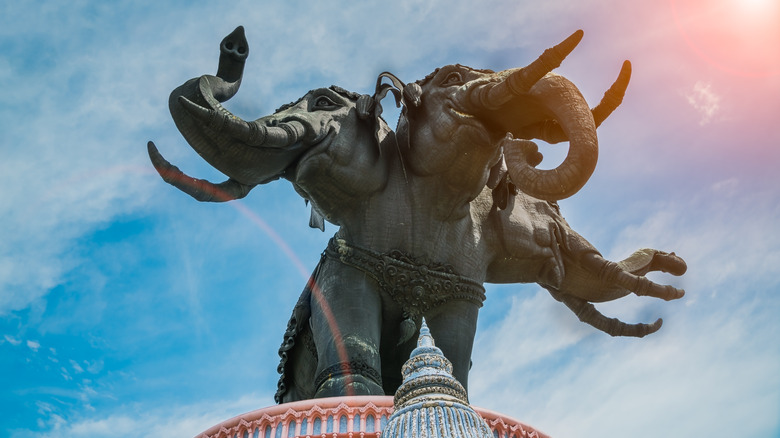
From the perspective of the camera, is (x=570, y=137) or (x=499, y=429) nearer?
(x=499, y=429)

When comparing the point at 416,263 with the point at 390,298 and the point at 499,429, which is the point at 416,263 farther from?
the point at 499,429

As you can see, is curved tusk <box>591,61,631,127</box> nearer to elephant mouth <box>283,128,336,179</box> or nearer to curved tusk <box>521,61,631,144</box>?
curved tusk <box>521,61,631,144</box>

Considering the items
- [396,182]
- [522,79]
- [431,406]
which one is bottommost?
[431,406]

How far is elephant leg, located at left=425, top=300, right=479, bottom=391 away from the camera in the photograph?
21.1ft

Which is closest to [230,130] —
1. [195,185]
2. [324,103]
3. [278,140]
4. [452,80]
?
[278,140]

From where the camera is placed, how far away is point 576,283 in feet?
24.2

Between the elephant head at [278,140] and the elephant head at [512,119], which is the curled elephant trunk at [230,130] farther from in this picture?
the elephant head at [512,119]

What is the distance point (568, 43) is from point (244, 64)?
2.32 m

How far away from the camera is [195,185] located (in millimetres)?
6082

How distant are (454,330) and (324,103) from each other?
2.02 m

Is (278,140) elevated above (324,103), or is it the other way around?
(324,103)

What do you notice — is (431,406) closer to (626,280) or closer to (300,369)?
(300,369)

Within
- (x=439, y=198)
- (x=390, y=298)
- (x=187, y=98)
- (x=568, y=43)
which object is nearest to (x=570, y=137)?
(x=568, y=43)

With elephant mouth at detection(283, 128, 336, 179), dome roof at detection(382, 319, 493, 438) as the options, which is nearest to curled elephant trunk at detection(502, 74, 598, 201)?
elephant mouth at detection(283, 128, 336, 179)
